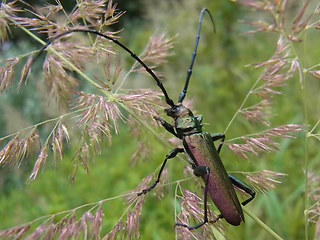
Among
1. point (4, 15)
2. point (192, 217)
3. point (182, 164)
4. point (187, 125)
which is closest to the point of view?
point (192, 217)

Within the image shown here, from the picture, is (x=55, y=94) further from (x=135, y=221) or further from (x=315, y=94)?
(x=315, y=94)

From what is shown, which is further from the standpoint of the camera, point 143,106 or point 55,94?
point 55,94

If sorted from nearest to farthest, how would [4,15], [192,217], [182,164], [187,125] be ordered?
1. [192,217]
2. [4,15]
3. [187,125]
4. [182,164]

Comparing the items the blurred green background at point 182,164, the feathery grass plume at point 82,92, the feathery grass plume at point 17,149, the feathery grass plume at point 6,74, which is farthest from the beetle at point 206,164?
the blurred green background at point 182,164

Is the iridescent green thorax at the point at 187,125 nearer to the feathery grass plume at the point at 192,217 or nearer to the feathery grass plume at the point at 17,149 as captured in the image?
the feathery grass plume at the point at 192,217

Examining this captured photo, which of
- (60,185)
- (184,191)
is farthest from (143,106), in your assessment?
(60,185)

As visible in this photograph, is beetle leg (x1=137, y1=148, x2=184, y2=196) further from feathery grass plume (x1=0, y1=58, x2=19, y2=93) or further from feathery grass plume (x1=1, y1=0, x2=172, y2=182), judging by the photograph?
feathery grass plume (x1=0, y1=58, x2=19, y2=93)

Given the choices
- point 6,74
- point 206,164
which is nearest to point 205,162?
point 206,164

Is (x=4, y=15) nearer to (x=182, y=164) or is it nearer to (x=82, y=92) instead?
(x=82, y=92)
